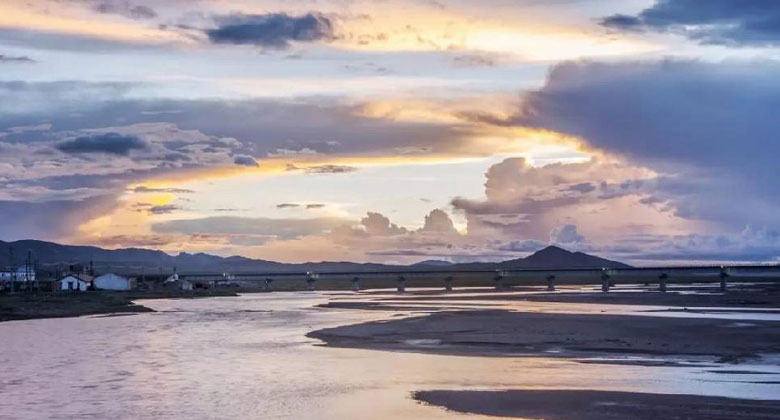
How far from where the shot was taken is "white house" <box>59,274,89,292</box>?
167375 millimetres

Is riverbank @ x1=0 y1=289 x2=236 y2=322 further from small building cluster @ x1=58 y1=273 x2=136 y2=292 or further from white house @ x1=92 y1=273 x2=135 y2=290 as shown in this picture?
white house @ x1=92 y1=273 x2=135 y2=290

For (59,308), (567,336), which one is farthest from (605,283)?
(567,336)

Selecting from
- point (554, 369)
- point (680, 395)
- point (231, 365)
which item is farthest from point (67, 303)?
point (680, 395)

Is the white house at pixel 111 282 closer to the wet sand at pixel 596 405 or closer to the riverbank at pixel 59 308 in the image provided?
the riverbank at pixel 59 308

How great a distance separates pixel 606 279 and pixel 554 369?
14118 centimetres

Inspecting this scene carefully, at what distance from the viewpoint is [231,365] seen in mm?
43500

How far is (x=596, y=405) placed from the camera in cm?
2970

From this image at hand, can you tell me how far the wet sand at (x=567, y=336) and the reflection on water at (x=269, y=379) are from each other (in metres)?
3.86

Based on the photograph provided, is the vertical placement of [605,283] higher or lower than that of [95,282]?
lower

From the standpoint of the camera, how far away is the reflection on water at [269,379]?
30516 millimetres

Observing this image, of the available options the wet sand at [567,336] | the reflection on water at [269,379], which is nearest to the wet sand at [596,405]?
the reflection on water at [269,379]

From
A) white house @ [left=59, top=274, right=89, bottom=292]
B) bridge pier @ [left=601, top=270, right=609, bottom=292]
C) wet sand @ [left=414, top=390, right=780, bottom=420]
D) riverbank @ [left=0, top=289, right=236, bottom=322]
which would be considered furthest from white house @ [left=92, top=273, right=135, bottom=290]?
wet sand @ [left=414, top=390, right=780, bottom=420]

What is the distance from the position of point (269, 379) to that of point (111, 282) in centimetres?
15227

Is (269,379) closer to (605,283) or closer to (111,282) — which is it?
(605,283)
